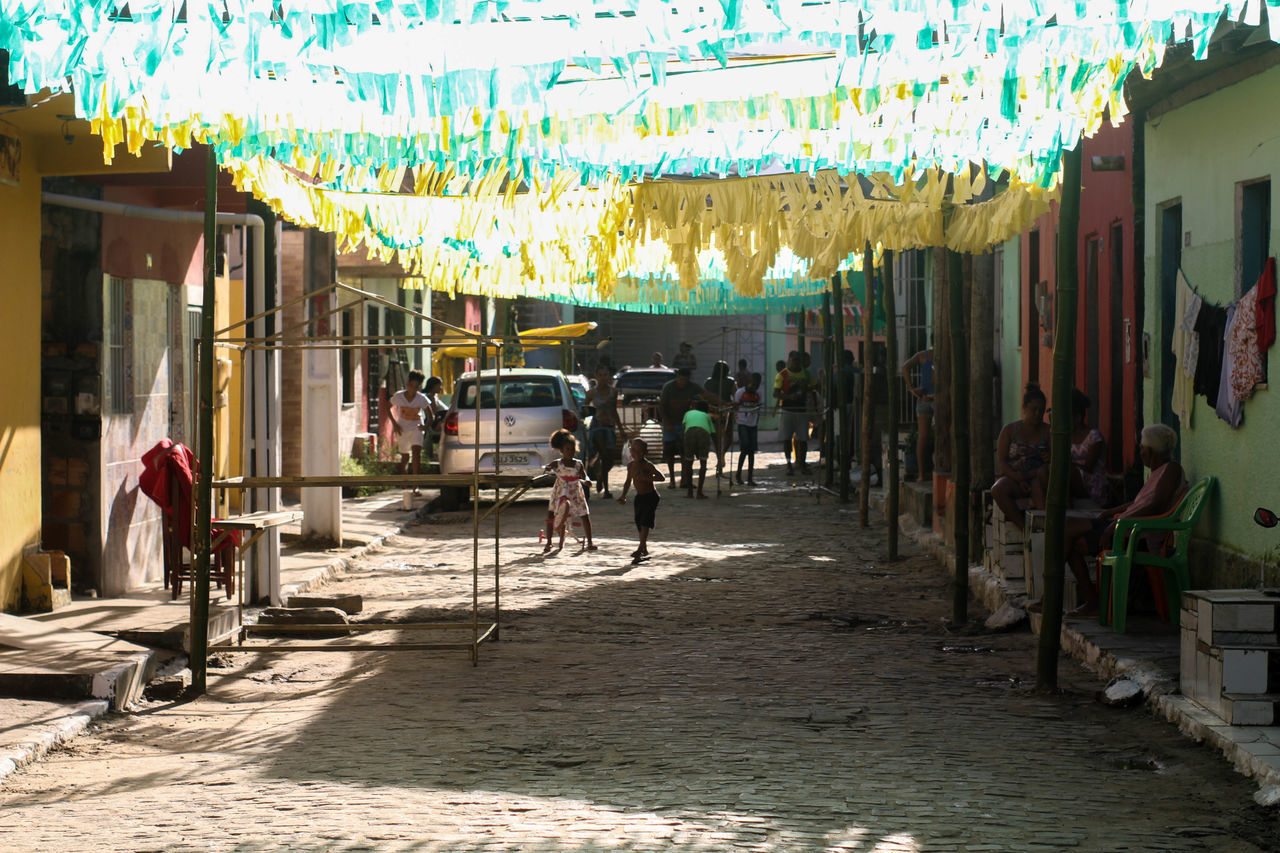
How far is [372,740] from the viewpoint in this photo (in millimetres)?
6734

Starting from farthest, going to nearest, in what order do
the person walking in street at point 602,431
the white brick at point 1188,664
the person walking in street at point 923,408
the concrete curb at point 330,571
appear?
1. the person walking in street at point 602,431
2. the person walking in street at point 923,408
3. the concrete curb at point 330,571
4. the white brick at point 1188,664

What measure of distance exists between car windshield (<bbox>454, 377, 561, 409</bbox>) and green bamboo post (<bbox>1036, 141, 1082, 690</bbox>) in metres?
11.3

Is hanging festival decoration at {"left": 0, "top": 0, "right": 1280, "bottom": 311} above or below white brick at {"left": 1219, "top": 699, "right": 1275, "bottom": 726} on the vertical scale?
above

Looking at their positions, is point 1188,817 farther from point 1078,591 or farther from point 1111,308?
point 1111,308

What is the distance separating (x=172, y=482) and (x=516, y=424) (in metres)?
8.56

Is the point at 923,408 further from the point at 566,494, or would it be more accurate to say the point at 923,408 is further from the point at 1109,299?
the point at 566,494

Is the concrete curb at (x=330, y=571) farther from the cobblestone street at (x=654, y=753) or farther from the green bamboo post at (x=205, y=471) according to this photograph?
the green bamboo post at (x=205, y=471)

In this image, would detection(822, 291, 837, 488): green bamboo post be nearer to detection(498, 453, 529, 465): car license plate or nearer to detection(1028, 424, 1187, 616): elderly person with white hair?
detection(498, 453, 529, 465): car license plate

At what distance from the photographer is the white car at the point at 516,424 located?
18078 mm

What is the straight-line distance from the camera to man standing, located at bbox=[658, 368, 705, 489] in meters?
20.6

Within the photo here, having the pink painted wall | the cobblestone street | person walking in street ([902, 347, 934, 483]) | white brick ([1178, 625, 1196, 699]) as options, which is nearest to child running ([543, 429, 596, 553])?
the cobblestone street

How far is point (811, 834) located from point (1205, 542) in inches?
204

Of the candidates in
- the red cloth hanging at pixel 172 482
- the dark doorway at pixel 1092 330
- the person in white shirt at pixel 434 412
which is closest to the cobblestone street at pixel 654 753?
the red cloth hanging at pixel 172 482

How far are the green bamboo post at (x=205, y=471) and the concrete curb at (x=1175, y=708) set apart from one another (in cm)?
489
